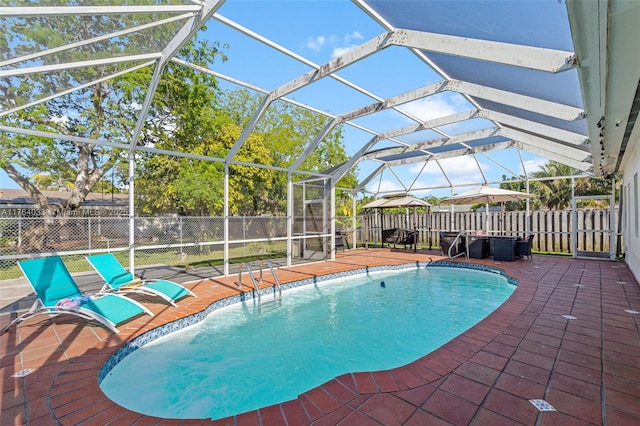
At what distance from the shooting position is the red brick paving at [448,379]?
7.04 ft

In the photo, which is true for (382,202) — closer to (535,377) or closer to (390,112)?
(390,112)

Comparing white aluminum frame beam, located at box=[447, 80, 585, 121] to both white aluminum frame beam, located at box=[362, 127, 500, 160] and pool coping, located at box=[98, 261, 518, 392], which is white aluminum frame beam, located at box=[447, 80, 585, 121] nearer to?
white aluminum frame beam, located at box=[362, 127, 500, 160]

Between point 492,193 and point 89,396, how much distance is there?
1130 cm

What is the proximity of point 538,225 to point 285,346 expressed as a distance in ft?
38.4

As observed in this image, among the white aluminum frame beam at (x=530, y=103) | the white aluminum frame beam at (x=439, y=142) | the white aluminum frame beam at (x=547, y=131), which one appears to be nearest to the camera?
the white aluminum frame beam at (x=530, y=103)

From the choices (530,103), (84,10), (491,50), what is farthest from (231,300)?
(530,103)

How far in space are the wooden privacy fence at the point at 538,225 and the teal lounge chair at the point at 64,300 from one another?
11187 millimetres

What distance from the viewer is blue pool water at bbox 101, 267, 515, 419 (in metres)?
3.15

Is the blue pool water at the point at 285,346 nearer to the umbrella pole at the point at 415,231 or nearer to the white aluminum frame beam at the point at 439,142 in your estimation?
the white aluminum frame beam at the point at 439,142

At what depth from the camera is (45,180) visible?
1944cm

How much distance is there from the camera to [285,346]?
14.1 feet

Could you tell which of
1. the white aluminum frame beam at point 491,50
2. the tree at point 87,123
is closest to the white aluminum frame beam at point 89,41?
the white aluminum frame beam at point 491,50

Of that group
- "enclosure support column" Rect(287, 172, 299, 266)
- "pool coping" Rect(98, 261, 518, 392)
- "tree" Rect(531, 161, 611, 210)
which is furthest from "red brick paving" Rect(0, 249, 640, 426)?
"tree" Rect(531, 161, 611, 210)

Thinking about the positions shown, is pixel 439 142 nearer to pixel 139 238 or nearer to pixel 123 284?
pixel 123 284
